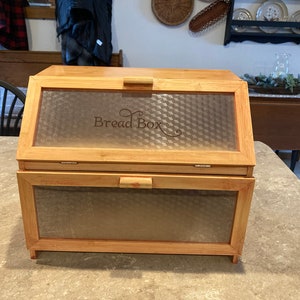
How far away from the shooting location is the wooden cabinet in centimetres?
242

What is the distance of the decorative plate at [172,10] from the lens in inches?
95.7

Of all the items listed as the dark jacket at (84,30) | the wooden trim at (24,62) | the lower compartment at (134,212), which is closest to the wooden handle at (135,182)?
the lower compartment at (134,212)

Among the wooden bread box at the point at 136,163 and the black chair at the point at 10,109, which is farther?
the black chair at the point at 10,109

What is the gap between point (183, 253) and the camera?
27.4 inches

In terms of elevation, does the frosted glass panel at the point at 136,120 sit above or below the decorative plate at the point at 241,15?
below

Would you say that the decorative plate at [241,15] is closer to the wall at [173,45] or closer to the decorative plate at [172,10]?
the wall at [173,45]

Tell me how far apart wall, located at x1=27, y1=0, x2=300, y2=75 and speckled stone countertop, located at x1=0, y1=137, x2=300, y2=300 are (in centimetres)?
201

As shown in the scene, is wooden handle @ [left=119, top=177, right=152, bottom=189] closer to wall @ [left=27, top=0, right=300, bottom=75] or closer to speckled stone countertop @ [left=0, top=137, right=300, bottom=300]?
speckled stone countertop @ [left=0, top=137, right=300, bottom=300]

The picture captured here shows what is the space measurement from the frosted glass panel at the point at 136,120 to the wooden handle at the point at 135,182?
61 millimetres

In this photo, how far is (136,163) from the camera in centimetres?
61

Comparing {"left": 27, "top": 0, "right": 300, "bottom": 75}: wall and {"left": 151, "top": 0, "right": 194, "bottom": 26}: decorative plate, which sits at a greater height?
{"left": 151, "top": 0, "right": 194, "bottom": 26}: decorative plate

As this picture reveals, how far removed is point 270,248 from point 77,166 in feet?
1.54

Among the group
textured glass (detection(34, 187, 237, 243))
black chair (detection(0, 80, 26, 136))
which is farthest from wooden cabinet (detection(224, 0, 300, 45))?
textured glass (detection(34, 187, 237, 243))

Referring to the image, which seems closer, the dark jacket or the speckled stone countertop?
the speckled stone countertop
